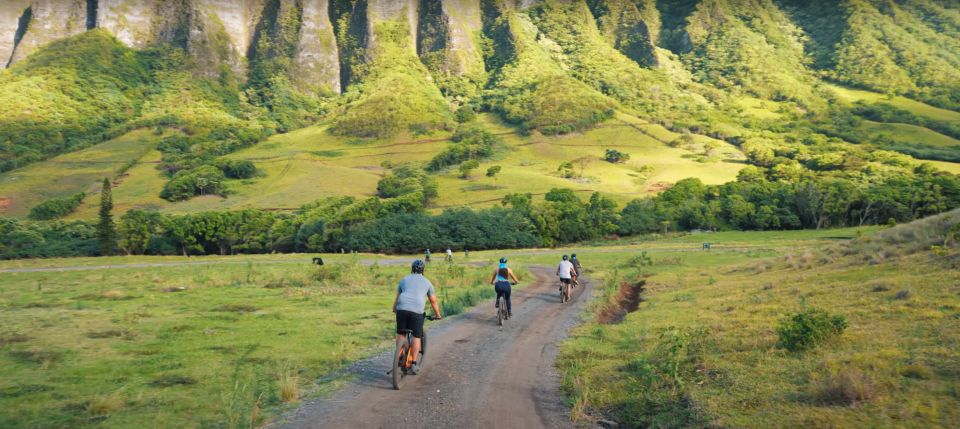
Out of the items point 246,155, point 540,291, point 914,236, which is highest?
point 246,155

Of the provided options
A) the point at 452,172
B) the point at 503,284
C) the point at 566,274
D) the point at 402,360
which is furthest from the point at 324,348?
the point at 452,172

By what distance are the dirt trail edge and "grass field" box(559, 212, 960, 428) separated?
0.70 meters

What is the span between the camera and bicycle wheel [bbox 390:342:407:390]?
37.3 ft

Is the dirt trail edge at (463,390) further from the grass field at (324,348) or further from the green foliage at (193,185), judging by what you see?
the green foliage at (193,185)

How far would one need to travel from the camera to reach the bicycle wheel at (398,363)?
11.4 meters

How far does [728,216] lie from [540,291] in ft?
278

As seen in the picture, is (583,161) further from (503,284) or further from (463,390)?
(463,390)

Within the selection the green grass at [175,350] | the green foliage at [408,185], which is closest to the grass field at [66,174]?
the green foliage at [408,185]

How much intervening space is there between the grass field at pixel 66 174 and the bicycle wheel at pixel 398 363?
489 feet

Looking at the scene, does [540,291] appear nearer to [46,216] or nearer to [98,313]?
[98,313]

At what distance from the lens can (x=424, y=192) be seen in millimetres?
125125

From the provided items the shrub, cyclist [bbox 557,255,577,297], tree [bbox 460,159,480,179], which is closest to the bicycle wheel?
the shrub

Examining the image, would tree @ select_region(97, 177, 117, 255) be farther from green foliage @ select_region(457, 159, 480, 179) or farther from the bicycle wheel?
the bicycle wheel

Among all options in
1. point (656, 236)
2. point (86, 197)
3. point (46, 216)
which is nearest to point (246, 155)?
point (86, 197)
